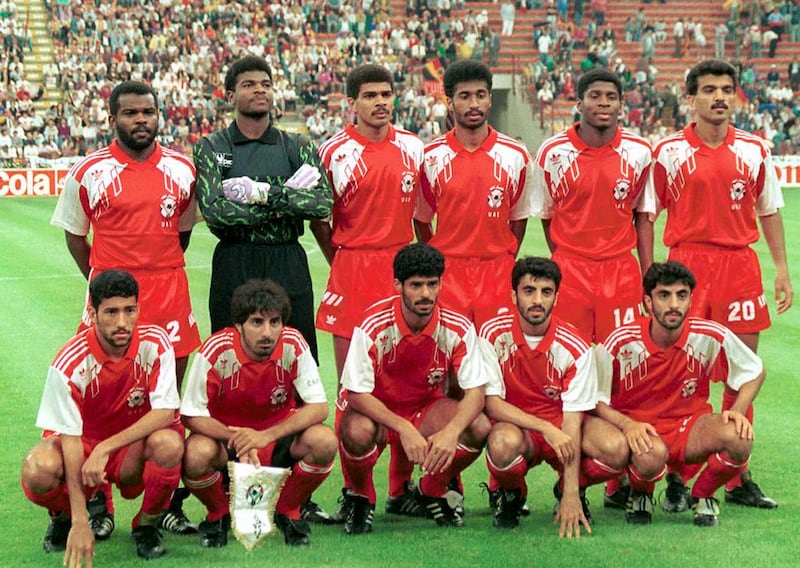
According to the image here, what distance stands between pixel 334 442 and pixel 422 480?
0.64 metres

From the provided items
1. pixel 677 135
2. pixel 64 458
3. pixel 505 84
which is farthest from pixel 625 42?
pixel 64 458

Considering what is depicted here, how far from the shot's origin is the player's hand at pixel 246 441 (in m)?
5.21

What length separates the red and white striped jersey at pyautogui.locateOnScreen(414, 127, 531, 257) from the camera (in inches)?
255

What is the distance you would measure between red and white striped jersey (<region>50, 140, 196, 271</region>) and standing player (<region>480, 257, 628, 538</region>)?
160 centimetres

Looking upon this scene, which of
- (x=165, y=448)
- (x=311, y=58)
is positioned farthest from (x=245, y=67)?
(x=311, y=58)

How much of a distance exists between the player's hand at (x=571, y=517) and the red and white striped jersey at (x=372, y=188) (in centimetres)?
179

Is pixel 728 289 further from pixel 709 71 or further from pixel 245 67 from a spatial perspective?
pixel 245 67

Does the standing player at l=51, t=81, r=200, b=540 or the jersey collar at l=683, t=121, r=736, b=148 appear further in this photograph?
the jersey collar at l=683, t=121, r=736, b=148

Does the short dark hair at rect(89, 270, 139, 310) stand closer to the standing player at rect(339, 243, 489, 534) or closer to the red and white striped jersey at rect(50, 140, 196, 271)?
the red and white striped jersey at rect(50, 140, 196, 271)

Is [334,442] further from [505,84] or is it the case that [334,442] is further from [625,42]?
[625,42]

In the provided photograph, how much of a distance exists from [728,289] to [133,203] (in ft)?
9.71

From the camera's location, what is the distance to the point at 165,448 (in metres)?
5.14

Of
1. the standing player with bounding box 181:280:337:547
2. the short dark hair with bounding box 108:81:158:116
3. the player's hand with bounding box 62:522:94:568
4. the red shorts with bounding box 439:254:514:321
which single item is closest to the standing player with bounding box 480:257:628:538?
the red shorts with bounding box 439:254:514:321

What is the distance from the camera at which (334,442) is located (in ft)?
17.4
